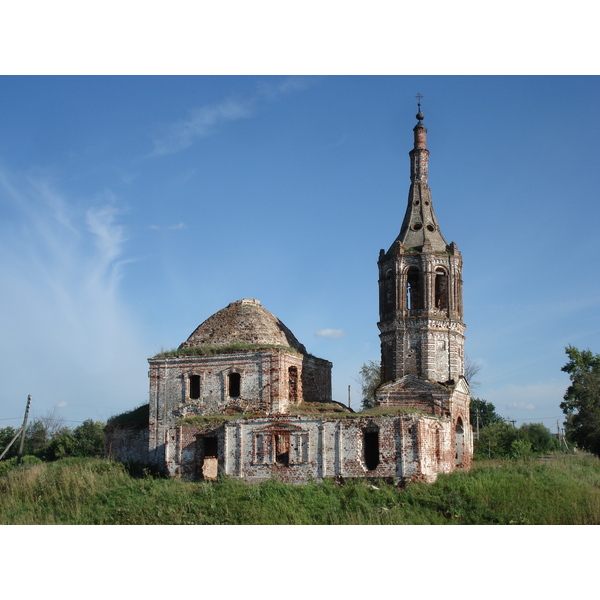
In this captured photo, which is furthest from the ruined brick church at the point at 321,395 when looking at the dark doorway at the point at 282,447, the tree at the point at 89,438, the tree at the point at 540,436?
the tree at the point at 540,436

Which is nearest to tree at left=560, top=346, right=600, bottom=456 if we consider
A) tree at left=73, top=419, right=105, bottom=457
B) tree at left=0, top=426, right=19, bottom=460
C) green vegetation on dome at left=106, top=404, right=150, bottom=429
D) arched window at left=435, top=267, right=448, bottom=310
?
arched window at left=435, top=267, right=448, bottom=310

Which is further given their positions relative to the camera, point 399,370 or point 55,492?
point 399,370

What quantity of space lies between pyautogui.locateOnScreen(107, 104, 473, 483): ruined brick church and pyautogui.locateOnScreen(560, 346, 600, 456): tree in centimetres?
1038

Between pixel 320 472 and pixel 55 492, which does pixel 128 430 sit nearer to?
pixel 55 492

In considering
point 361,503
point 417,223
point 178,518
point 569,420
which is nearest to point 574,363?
point 569,420

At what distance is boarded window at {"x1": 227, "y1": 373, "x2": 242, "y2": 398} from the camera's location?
79.6ft

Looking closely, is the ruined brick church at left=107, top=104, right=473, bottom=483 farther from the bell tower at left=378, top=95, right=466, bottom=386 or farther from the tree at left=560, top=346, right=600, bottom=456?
the tree at left=560, top=346, right=600, bottom=456

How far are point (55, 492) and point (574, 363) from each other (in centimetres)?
2764

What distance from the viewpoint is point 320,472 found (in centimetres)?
2089

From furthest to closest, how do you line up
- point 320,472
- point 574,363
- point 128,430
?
point 574,363
point 128,430
point 320,472

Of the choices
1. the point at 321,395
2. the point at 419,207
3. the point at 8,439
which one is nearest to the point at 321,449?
the point at 321,395

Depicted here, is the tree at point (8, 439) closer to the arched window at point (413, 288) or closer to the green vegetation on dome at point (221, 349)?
the green vegetation on dome at point (221, 349)

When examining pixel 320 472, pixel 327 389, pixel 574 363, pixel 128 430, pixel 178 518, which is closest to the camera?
pixel 178 518

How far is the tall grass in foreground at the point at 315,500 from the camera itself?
17672 mm
